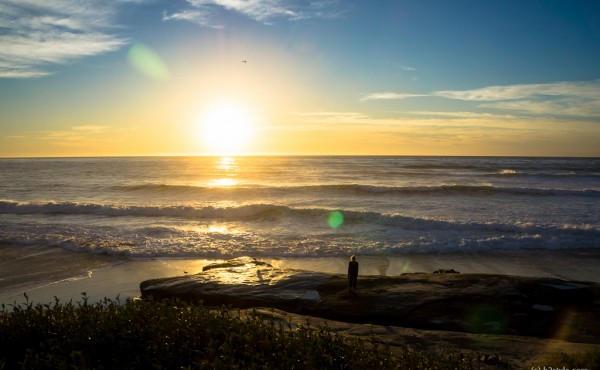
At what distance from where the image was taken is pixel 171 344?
14.9ft

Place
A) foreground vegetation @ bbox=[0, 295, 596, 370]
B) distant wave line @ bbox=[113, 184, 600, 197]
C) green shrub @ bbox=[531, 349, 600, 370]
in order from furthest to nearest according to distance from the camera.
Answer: distant wave line @ bbox=[113, 184, 600, 197], green shrub @ bbox=[531, 349, 600, 370], foreground vegetation @ bbox=[0, 295, 596, 370]

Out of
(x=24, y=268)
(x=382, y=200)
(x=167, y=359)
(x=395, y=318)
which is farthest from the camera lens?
(x=382, y=200)

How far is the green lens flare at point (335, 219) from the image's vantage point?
2291 cm

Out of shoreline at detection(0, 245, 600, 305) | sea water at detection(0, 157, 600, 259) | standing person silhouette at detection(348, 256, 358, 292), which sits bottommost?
shoreline at detection(0, 245, 600, 305)

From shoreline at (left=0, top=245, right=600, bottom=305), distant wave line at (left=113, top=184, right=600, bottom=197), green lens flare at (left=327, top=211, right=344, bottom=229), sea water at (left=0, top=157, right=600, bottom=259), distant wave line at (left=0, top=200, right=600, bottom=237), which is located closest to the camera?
shoreline at (left=0, top=245, right=600, bottom=305)

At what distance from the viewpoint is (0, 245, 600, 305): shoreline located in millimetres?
11547

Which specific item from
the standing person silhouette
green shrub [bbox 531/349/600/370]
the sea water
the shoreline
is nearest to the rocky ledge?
the standing person silhouette

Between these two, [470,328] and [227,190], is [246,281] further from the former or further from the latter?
[227,190]

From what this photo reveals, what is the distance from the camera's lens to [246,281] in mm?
9719

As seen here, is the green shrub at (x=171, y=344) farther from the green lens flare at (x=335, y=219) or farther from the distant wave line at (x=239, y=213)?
the distant wave line at (x=239, y=213)

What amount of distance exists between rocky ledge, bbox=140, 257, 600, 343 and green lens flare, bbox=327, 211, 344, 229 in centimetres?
1308

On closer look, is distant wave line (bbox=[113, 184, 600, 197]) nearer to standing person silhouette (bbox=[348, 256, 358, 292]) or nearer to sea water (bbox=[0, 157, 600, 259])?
sea water (bbox=[0, 157, 600, 259])

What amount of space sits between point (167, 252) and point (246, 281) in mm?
7627

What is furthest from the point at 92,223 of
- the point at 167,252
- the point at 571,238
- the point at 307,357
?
the point at 571,238
